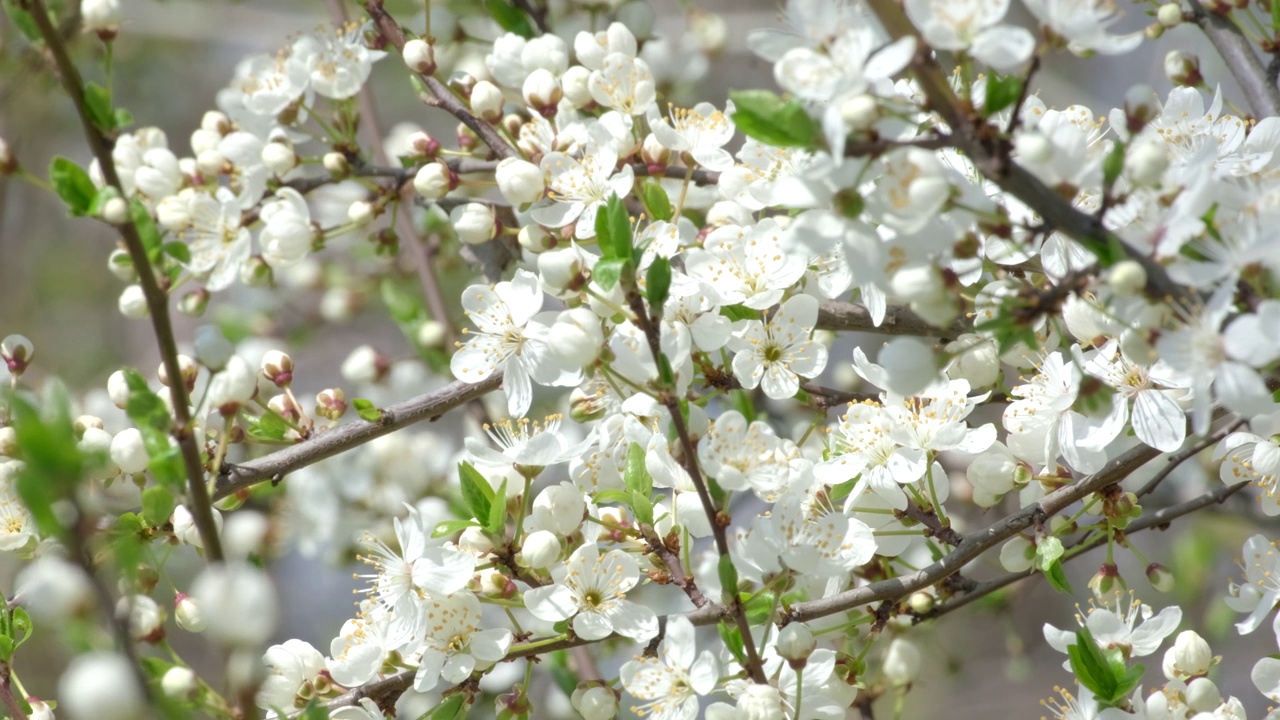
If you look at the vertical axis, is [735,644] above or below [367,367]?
above

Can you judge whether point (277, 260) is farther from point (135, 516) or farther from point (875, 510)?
point (875, 510)

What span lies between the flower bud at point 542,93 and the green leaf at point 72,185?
0.76 m

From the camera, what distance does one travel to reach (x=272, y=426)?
5.68 feet

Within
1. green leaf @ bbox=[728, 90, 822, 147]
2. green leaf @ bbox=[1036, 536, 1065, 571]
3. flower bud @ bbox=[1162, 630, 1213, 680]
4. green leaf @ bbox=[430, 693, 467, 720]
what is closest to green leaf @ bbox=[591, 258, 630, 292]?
green leaf @ bbox=[728, 90, 822, 147]

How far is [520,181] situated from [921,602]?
2.96 ft

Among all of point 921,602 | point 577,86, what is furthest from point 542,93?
point 921,602

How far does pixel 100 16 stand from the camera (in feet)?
6.33

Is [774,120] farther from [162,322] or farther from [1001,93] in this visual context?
[162,322]

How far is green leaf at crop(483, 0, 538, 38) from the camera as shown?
223 centimetres

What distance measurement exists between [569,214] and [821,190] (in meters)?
0.69

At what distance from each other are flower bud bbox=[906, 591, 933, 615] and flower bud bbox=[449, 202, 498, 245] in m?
0.93

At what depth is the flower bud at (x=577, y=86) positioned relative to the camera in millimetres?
1922

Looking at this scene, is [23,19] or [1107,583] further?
[1107,583]

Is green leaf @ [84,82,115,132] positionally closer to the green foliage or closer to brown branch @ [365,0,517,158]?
brown branch @ [365,0,517,158]
